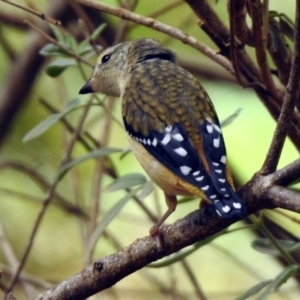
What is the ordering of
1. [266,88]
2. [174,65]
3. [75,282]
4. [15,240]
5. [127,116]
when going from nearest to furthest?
[75,282]
[266,88]
[127,116]
[174,65]
[15,240]

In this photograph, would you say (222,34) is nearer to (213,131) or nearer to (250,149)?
(213,131)

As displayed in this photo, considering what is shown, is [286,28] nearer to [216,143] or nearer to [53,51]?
[216,143]

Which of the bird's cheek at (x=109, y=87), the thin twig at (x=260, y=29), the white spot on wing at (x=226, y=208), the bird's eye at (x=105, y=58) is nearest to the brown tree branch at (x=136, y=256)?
the white spot on wing at (x=226, y=208)

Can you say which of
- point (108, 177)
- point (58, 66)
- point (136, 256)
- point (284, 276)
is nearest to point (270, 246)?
point (284, 276)

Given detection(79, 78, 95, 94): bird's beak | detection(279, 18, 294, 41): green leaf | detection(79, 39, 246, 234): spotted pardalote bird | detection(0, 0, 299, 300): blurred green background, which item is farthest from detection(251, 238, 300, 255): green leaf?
detection(0, 0, 299, 300): blurred green background

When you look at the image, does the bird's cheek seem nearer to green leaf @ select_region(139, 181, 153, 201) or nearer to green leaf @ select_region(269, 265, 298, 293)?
green leaf @ select_region(139, 181, 153, 201)

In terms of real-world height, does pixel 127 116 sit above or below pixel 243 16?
below

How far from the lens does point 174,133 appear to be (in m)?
2.30

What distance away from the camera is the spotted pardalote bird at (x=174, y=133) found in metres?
2.12

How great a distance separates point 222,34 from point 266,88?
22 centimetres

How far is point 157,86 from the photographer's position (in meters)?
2.51

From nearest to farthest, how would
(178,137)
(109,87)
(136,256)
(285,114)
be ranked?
(285,114) < (136,256) < (178,137) < (109,87)

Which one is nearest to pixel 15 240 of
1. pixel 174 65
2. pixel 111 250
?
pixel 111 250

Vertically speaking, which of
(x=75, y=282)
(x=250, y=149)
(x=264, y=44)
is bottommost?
(x=250, y=149)
